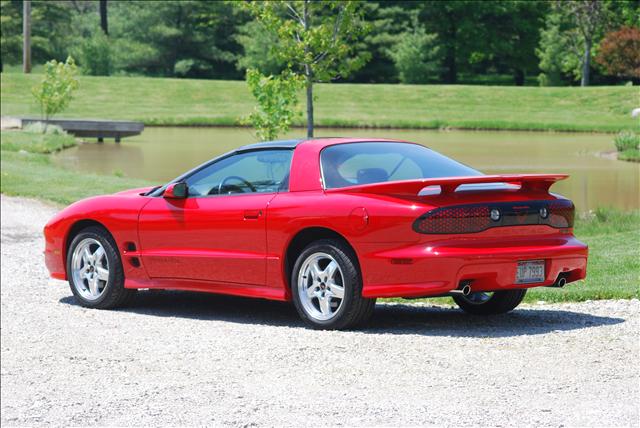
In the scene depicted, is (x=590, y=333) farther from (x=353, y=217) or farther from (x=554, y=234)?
(x=353, y=217)

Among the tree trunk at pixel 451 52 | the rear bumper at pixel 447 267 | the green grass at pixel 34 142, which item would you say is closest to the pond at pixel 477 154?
the green grass at pixel 34 142

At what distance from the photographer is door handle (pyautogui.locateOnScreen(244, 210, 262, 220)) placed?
28.5 feet

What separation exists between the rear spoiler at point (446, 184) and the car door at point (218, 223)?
0.81 m

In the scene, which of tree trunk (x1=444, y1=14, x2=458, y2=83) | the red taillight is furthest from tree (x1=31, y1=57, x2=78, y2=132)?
tree trunk (x1=444, y1=14, x2=458, y2=83)

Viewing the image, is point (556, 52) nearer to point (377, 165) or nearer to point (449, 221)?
point (377, 165)

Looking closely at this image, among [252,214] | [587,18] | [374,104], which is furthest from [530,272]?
[587,18]

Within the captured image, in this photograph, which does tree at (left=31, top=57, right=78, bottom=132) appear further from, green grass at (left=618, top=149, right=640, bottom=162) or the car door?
the car door

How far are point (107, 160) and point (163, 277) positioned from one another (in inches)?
919

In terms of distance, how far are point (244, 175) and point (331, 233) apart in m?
1.15

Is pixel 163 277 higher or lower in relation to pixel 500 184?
lower

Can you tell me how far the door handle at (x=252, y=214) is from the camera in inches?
342

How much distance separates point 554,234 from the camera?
8.21 metres

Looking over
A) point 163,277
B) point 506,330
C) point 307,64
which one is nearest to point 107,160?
point 307,64

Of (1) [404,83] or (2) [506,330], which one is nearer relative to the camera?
(2) [506,330]
